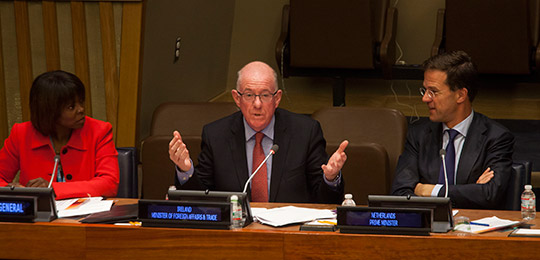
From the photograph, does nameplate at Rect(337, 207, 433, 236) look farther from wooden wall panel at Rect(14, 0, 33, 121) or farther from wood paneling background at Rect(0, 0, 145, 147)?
wooden wall panel at Rect(14, 0, 33, 121)

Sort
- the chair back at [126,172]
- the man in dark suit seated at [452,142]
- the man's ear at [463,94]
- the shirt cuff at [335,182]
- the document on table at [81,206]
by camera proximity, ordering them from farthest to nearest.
A: the chair back at [126,172], the man's ear at [463,94], the man in dark suit seated at [452,142], the shirt cuff at [335,182], the document on table at [81,206]

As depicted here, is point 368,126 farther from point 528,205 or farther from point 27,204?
point 27,204

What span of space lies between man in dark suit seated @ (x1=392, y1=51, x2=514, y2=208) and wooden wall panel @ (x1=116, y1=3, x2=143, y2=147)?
167 cm

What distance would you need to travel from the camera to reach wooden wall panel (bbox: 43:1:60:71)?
396 cm

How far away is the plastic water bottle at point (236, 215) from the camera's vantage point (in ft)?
7.07

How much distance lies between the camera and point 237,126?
288cm

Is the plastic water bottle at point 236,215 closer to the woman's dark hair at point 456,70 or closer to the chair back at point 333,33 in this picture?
the woman's dark hair at point 456,70

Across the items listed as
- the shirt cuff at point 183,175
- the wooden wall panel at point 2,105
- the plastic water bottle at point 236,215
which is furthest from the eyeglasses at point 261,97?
the wooden wall panel at point 2,105

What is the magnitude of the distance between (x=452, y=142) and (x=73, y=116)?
1.47 metres

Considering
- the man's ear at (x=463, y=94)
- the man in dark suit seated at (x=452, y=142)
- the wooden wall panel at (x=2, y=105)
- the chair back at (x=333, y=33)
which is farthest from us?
the chair back at (x=333, y=33)

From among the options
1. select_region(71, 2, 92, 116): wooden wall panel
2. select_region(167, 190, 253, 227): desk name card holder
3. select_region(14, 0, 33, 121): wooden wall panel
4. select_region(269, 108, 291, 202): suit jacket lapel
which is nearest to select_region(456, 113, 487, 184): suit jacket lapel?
select_region(269, 108, 291, 202): suit jacket lapel

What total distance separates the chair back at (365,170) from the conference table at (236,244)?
108cm

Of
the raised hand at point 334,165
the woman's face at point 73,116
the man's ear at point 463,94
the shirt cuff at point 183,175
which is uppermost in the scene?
the man's ear at point 463,94

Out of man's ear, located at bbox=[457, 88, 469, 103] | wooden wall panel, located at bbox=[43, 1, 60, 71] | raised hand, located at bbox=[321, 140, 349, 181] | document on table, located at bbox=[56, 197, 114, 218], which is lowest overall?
document on table, located at bbox=[56, 197, 114, 218]
